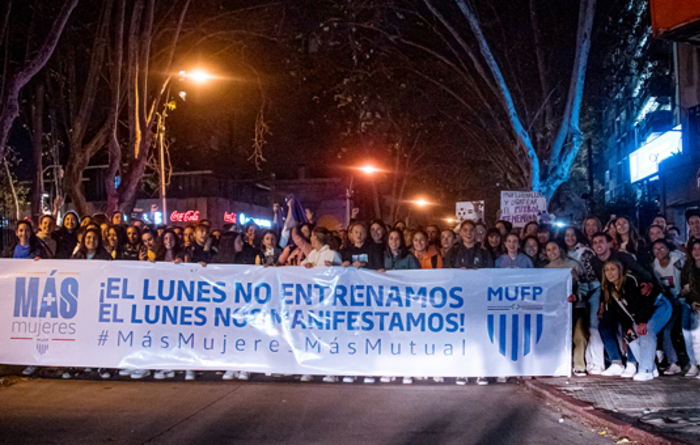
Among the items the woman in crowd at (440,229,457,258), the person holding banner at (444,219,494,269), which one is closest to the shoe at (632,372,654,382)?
the person holding banner at (444,219,494,269)

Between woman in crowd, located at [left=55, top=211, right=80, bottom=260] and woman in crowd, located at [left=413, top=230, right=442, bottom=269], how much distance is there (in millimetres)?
4997

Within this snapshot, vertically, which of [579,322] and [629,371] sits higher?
[579,322]

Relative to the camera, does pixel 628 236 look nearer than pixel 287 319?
No

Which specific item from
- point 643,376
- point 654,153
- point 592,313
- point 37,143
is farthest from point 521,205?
point 37,143

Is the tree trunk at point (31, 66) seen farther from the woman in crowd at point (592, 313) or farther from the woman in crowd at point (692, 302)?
the woman in crowd at point (692, 302)

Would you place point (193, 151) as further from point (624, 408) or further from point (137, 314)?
point (624, 408)

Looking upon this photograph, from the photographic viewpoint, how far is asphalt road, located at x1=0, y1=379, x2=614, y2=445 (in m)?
5.07

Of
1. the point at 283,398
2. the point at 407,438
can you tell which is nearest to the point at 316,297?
the point at 283,398

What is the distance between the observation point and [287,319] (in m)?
7.14

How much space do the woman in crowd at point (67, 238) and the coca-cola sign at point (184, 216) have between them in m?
24.9

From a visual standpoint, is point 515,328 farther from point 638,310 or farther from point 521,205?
point 521,205

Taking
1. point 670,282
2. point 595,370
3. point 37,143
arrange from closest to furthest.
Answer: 1. point 595,370
2. point 670,282
3. point 37,143

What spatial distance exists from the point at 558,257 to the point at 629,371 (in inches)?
60.1

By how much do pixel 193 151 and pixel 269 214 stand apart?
931 centimetres
